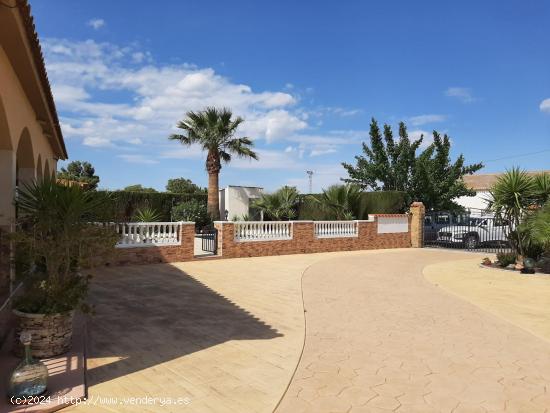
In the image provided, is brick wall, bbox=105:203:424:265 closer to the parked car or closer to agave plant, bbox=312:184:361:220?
agave plant, bbox=312:184:361:220

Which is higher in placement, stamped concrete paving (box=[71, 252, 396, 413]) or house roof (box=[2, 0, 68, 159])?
house roof (box=[2, 0, 68, 159])

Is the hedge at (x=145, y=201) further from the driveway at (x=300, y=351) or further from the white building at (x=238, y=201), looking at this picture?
the driveway at (x=300, y=351)

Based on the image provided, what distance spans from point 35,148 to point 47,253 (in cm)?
515

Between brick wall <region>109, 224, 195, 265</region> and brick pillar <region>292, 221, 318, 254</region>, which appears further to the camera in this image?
brick pillar <region>292, 221, 318, 254</region>

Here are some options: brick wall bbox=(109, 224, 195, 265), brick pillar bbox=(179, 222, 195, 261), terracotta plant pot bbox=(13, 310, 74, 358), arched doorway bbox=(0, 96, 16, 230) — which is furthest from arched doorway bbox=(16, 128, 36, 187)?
brick pillar bbox=(179, 222, 195, 261)

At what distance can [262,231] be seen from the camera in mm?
16547

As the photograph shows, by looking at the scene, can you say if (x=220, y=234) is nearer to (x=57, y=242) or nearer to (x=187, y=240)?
(x=187, y=240)

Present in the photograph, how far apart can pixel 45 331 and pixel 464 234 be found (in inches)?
819

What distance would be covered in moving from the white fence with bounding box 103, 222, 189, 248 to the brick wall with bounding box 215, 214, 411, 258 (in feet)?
5.80

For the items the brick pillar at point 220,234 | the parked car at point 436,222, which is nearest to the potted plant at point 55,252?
the brick pillar at point 220,234

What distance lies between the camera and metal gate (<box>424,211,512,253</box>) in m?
21.2

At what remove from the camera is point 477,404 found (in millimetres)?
4188

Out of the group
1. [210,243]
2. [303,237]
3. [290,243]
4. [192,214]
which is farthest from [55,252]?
[192,214]

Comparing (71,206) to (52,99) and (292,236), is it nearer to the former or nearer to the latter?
(52,99)
